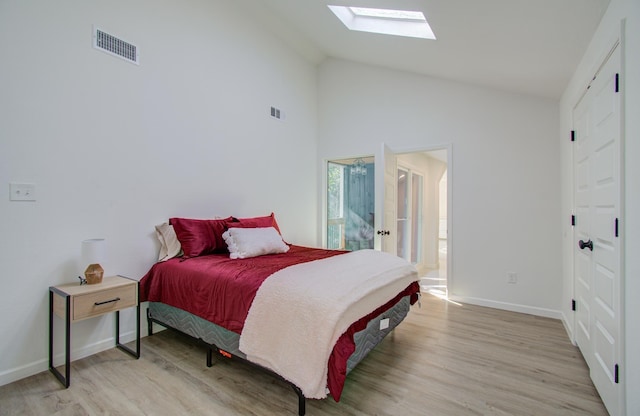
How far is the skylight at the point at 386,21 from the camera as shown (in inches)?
112

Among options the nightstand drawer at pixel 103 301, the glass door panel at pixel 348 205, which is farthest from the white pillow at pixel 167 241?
the glass door panel at pixel 348 205

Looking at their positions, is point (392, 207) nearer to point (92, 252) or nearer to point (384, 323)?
point (384, 323)

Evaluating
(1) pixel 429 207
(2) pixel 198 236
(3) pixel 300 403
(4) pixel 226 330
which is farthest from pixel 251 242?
(1) pixel 429 207

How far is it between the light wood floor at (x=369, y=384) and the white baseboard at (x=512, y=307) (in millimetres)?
597

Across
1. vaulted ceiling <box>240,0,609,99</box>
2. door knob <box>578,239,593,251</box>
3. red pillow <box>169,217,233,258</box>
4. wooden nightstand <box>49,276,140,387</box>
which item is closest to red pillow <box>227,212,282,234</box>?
red pillow <box>169,217,233,258</box>

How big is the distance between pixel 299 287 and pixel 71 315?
157 cm

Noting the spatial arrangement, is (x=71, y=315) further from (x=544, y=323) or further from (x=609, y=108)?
(x=544, y=323)

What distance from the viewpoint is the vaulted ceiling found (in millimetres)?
1954

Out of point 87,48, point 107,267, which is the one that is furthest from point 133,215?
point 87,48

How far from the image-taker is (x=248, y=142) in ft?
12.6

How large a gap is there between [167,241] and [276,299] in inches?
62.4

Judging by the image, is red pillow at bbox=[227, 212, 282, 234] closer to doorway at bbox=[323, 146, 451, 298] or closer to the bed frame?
the bed frame

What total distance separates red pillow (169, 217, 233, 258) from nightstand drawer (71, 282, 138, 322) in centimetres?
Result: 57

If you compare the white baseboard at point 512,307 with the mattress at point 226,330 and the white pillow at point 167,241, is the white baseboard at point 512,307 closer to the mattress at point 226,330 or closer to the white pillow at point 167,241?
the mattress at point 226,330
